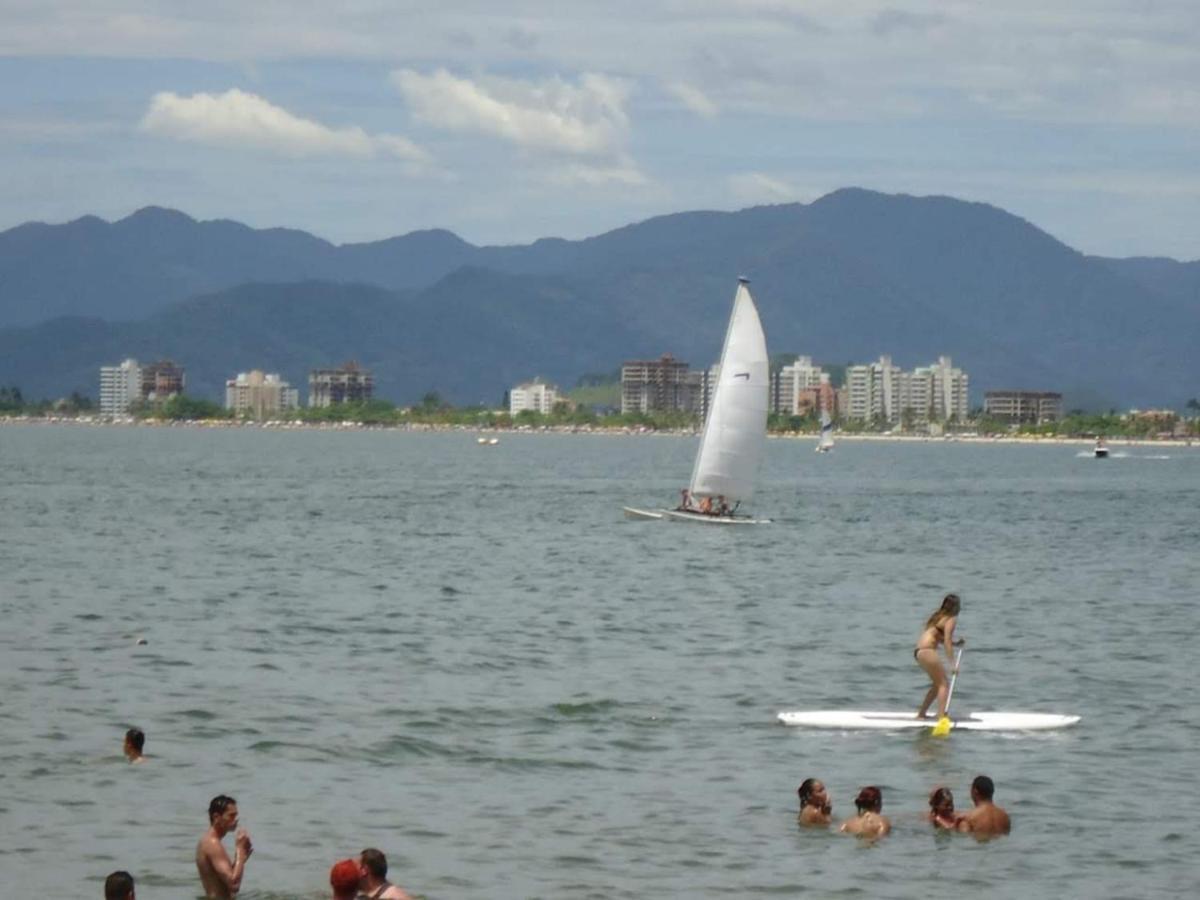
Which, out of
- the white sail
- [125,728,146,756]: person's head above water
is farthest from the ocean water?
the white sail

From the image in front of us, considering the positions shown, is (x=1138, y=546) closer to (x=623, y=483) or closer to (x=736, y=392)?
(x=736, y=392)

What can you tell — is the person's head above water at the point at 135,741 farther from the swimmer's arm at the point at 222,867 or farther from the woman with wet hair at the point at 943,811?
the woman with wet hair at the point at 943,811

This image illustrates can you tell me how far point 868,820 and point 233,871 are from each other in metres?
8.35

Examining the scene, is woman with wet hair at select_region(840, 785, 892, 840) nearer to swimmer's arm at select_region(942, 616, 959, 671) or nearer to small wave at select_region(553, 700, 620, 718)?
swimmer's arm at select_region(942, 616, 959, 671)

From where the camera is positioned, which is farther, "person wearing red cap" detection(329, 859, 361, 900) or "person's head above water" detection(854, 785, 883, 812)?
"person's head above water" detection(854, 785, 883, 812)

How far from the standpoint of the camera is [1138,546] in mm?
89562

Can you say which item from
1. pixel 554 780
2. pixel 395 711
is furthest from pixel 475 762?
pixel 395 711

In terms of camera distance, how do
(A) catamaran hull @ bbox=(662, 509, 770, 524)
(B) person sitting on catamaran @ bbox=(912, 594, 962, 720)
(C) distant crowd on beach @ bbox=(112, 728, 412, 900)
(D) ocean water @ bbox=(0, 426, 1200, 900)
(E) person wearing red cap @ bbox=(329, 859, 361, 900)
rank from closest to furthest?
1. (E) person wearing red cap @ bbox=(329, 859, 361, 900)
2. (C) distant crowd on beach @ bbox=(112, 728, 412, 900)
3. (D) ocean water @ bbox=(0, 426, 1200, 900)
4. (B) person sitting on catamaran @ bbox=(912, 594, 962, 720)
5. (A) catamaran hull @ bbox=(662, 509, 770, 524)

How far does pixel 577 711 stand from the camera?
37.3m

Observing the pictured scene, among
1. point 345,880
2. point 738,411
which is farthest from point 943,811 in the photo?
point 738,411

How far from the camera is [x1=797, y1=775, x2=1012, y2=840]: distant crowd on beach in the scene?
26734 mm

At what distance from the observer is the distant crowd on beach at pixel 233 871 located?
723 inches

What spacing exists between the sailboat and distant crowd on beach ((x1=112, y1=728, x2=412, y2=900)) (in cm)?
6349

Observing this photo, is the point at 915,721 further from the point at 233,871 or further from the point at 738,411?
the point at 738,411
